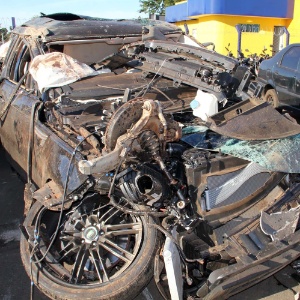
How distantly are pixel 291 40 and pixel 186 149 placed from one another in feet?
67.5

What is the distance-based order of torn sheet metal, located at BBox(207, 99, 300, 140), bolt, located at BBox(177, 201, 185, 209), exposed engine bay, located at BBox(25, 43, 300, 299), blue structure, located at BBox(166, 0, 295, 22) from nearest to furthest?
exposed engine bay, located at BBox(25, 43, 300, 299)
bolt, located at BBox(177, 201, 185, 209)
torn sheet metal, located at BBox(207, 99, 300, 140)
blue structure, located at BBox(166, 0, 295, 22)

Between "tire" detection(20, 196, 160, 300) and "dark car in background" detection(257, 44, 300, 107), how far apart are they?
557 centimetres

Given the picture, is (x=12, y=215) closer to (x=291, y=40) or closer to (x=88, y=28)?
(x=88, y=28)

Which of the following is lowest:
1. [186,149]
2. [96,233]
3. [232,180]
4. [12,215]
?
[12,215]

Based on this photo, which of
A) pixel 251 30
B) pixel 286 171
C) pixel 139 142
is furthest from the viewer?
pixel 251 30

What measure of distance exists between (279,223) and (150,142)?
103 centimetres

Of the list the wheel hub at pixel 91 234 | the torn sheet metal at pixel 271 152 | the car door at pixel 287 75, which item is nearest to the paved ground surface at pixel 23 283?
the wheel hub at pixel 91 234

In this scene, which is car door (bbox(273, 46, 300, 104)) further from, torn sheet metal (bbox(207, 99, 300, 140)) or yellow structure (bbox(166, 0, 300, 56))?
yellow structure (bbox(166, 0, 300, 56))

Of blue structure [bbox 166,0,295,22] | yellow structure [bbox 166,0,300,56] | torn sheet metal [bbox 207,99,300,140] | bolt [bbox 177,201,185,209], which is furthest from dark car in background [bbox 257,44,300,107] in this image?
blue structure [bbox 166,0,295,22]

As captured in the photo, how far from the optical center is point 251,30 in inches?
809

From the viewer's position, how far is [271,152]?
9.23ft

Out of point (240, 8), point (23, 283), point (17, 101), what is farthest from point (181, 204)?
point (240, 8)

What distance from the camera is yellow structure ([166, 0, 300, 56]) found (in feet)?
62.2

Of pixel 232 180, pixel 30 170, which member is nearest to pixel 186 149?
pixel 232 180
